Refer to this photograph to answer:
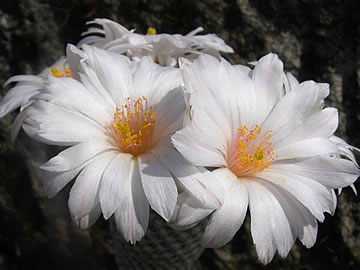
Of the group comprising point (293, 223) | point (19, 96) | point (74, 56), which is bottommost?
point (293, 223)

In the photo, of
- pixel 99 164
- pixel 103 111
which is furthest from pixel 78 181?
pixel 103 111

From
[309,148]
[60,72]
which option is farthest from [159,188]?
[60,72]

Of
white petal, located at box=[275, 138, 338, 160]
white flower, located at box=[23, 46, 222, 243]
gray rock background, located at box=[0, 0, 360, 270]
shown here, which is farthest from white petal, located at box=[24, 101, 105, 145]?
gray rock background, located at box=[0, 0, 360, 270]

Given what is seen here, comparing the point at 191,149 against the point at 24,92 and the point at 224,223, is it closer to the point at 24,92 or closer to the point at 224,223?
the point at 224,223

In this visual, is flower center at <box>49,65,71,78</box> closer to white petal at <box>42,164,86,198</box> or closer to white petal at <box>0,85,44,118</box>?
white petal at <box>0,85,44,118</box>

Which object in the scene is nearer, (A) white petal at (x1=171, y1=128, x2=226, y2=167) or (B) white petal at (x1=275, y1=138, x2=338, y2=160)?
(A) white petal at (x1=171, y1=128, x2=226, y2=167)

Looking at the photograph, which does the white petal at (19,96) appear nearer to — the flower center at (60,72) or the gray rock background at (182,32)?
the flower center at (60,72)

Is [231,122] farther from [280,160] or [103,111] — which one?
[103,111]
